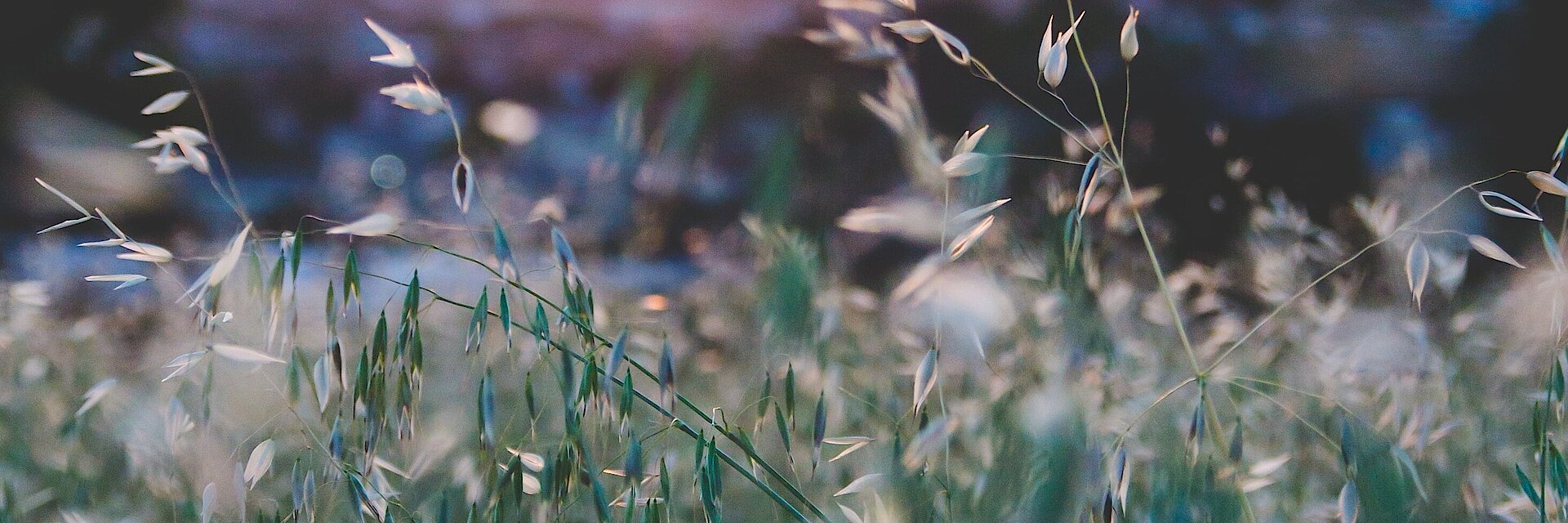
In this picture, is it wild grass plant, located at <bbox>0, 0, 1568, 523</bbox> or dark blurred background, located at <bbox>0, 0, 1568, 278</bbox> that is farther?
dark blurred background, located at <bbox>0, 0, 1568, 278</bbox>

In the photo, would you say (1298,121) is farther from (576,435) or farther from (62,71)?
(62,71)

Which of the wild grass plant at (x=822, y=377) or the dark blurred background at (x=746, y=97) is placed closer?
the wild grass plant at (x=822, y=377)

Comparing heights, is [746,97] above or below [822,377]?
below

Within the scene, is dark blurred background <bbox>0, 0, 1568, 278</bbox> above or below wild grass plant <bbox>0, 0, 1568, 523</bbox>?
below

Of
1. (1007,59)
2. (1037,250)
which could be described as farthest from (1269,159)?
(1037,250)

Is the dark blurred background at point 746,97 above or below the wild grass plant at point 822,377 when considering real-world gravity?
below
